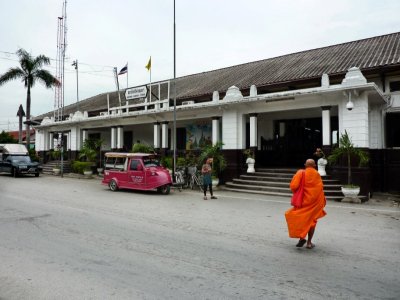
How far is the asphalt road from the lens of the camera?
4113 mm

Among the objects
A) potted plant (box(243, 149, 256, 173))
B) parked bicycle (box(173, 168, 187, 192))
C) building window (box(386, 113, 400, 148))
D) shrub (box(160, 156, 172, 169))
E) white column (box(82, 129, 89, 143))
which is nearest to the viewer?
building window (box(386, 113, 400, 148))

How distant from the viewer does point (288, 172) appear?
49.8ft

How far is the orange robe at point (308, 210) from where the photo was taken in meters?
5.91

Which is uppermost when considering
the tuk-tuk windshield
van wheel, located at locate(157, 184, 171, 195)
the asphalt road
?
the tuk-tuk windshield

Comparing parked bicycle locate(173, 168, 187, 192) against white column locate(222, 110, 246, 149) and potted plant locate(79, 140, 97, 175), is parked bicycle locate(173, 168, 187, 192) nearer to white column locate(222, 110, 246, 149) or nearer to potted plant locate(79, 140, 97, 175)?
white column locate(222, 110, 246, 149)

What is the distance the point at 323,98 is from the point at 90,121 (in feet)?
56.4

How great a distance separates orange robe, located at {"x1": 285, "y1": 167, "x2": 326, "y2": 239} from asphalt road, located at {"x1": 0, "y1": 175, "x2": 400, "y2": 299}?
0.40 metres

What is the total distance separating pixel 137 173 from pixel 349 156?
8.48 meters

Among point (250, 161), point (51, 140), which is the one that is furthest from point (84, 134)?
point (250, 161)

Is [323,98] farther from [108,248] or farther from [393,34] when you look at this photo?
[108,248]

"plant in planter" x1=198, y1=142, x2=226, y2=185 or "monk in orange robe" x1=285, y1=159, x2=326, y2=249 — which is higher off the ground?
"plant in planter" x1=198, y1=142, x2=226, y2=185

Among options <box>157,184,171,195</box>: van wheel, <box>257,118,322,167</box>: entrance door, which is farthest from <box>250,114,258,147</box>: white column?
<box>157,184,171,195</box>: van wheel

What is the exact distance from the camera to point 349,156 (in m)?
12.4

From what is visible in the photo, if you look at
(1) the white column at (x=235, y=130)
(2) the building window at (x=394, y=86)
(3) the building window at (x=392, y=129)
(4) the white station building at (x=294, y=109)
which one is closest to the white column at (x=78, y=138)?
(4) the white station building at (x=294, y=109)
